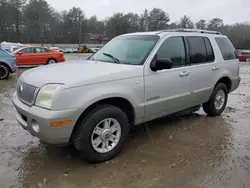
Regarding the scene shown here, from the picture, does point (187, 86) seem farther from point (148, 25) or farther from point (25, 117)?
point (148, 25)

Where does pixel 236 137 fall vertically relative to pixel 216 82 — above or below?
below

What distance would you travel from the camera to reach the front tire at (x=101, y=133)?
313 centimetres

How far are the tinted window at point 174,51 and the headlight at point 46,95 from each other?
1.81 m

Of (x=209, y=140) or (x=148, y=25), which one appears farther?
(x=148, y=25)

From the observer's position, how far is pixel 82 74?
3.22m

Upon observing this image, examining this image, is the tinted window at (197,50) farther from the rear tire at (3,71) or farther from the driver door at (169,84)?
the rear tire at (3,71)

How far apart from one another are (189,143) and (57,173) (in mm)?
2171

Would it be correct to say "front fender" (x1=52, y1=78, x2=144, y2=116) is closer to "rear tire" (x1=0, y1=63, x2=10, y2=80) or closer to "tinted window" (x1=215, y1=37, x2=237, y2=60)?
"tinted window" (x1=215, y1=37, x2=237, y2=60)

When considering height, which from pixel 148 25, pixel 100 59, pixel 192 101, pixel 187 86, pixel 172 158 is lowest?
pixel 172 158

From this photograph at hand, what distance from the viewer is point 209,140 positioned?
13.9ft

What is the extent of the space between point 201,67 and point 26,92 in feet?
10.4

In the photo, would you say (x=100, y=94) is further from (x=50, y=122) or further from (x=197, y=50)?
(x=197, y=50)

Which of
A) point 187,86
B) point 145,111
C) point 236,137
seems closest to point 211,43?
point 187,86

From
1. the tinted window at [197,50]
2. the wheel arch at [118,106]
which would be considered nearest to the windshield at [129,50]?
the wheel arch at [118,106]
